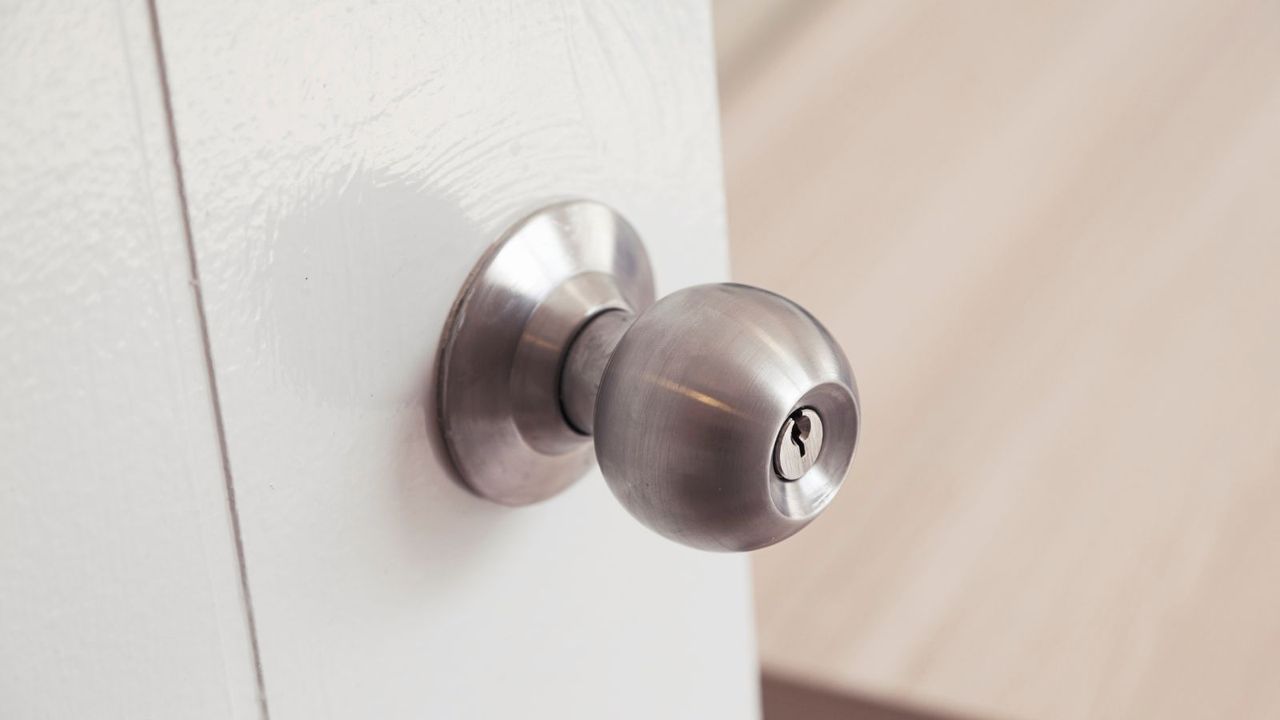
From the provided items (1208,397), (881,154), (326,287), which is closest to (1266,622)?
(1208,397)

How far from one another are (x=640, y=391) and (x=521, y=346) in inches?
0.8

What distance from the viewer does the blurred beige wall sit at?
0.35 m

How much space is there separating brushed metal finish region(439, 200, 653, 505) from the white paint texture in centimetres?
3

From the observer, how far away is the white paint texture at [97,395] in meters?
0.08

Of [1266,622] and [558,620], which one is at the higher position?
[1266,622]

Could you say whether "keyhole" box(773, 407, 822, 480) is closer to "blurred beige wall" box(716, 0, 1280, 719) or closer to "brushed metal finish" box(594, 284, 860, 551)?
"brushed metal finish" box(594, 284, 860, 551)

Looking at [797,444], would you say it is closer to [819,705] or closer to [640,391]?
[640,391]

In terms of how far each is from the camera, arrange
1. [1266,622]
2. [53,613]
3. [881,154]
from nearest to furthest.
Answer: [53,613] < [1266,622] < [881,154]

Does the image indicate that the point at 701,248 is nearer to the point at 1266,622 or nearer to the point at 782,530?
the point at 782,530

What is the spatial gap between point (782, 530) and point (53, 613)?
0.06 meters

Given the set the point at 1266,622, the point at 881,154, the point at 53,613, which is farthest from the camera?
the point at 881,154

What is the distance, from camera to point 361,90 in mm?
102

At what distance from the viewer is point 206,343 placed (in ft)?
0.30

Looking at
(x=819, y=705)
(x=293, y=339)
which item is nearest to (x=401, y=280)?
(x=293, y=339)
